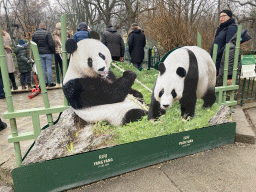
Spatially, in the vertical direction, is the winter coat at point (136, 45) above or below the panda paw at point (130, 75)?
above

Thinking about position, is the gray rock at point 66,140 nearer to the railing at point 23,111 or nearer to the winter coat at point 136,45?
the railing at point 23,111

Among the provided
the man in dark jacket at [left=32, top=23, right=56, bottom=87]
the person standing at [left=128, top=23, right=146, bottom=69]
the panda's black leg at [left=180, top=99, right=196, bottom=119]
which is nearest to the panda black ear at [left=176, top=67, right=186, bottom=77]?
the panda's black leg at [left=180, top=99, right=196, bottom=119]

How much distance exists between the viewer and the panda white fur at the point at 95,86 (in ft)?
6.59

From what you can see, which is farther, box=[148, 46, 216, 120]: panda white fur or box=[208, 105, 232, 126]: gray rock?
box=[208, 105, 232, 126]: gray rock

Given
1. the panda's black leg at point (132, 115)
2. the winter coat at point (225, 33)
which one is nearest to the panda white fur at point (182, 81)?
the panda's black leg at point (132, 115)

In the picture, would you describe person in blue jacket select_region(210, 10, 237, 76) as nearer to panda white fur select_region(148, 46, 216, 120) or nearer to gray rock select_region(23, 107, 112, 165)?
panda white fur select_region(148, 46, 216, 120)

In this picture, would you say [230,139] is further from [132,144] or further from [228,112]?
[132,144]

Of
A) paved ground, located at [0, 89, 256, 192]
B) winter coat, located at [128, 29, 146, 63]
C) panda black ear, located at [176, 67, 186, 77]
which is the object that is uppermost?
winter coat, located at [128, 29, 146, 63]

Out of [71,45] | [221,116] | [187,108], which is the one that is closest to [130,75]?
[71,45]

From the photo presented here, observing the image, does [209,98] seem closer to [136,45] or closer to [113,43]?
[113,43]

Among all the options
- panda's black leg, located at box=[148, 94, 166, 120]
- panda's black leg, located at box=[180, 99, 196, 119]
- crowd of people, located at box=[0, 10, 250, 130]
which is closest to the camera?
panda's black leg, located at box=[148, 94, 166, 120]

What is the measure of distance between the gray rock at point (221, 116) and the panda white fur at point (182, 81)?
40 cm

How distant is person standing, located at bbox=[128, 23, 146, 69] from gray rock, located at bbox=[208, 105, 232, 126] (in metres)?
2.12

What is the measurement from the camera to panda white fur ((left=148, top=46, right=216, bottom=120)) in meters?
2.40
